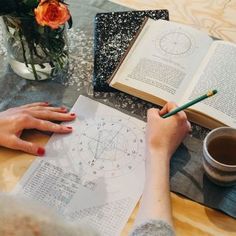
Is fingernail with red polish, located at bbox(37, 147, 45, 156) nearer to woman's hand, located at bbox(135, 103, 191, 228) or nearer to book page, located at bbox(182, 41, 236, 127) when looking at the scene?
woman's hand, located at bbox(135, 103, 191, 228)

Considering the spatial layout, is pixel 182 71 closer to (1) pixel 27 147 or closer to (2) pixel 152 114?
(2) pixel 152 114

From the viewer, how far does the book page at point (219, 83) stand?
0.95 m

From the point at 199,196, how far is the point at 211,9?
588mm

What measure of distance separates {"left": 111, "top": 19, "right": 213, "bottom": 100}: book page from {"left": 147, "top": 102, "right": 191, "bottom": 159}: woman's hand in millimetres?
65

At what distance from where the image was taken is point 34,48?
0.97 m

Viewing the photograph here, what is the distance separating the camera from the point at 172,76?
102cm

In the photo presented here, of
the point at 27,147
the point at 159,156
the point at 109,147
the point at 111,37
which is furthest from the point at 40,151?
the point at 111,37

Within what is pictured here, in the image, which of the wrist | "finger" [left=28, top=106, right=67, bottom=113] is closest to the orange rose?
"finger" [left=28, top=106, right=67, bottom=113]

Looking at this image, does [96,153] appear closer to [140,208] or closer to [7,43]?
[140,208]

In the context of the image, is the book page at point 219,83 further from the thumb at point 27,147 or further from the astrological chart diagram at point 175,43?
the thumb at point 27,147

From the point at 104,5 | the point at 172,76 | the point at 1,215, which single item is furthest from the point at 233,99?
the point at 1,215

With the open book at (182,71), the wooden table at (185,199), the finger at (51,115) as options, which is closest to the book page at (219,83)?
the open book at (182,71)

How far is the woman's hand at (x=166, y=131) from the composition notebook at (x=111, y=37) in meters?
0.15

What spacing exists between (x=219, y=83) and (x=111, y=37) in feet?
0.97
